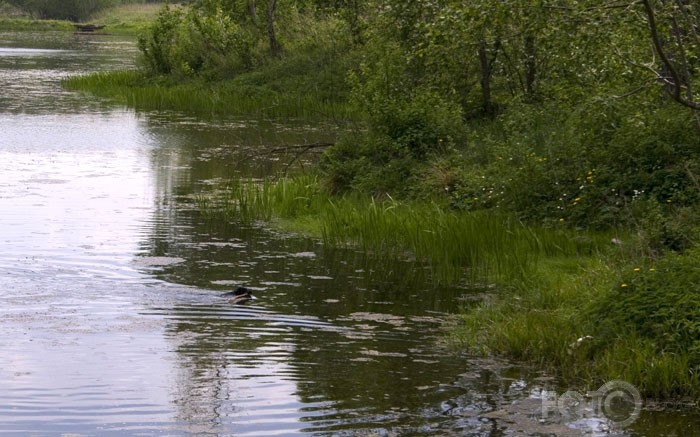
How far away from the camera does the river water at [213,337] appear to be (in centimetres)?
723

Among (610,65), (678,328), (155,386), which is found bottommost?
(155,386)

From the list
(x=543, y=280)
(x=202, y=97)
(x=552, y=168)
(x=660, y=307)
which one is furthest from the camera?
(x=202, y=97)

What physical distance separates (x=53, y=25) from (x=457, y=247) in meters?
80.7

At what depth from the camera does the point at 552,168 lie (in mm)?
13148

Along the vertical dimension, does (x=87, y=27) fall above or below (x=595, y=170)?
above

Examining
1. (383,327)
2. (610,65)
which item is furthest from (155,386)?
(610,65)

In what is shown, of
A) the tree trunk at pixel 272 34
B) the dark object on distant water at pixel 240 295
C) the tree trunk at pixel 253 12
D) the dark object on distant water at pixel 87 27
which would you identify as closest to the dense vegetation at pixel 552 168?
the dark object on distant water at pixel 240 295

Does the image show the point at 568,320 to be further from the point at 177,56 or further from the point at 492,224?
the point at 177,56

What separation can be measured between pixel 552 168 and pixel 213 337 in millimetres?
5598

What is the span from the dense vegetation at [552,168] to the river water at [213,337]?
508 millimetres

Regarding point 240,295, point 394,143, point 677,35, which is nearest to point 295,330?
point 240,295

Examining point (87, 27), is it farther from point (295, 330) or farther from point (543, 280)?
point (295, 330)

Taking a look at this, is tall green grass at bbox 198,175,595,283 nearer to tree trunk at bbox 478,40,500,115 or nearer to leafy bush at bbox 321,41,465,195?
leafy bush at bbox 321,41,465,195

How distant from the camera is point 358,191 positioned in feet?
50.6
